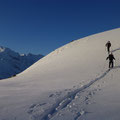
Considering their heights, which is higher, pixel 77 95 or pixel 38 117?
pixel 77 95

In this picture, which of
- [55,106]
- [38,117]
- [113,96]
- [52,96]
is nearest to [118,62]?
[113,96]

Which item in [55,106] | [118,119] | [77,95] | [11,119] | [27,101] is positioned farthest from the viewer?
[77,95]

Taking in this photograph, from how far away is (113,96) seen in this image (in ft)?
26.1

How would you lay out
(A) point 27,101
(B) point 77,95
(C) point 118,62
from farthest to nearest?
(C) point 118,62 → (B) point 77,95 → (A) point 27,101

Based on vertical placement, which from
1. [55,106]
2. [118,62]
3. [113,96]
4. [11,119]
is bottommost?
[11,119]

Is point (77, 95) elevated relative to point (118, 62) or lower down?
lower down

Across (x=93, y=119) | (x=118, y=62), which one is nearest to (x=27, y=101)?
(x=93, y=119)

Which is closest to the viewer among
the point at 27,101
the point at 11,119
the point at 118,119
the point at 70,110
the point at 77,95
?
the point at 118,119

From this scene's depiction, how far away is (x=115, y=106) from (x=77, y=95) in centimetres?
228

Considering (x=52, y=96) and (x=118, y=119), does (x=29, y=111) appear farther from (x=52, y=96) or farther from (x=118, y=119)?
(x=118, y=119)

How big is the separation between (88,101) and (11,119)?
3589 mm

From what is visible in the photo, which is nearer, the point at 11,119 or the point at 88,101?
the point at 11,119

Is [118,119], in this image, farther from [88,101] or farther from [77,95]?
[77,95]

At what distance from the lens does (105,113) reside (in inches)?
238
